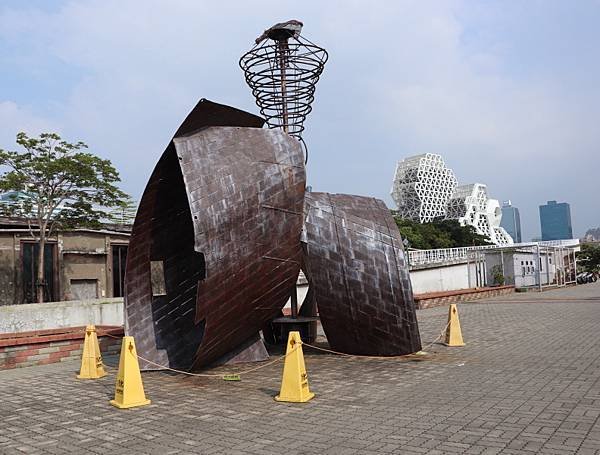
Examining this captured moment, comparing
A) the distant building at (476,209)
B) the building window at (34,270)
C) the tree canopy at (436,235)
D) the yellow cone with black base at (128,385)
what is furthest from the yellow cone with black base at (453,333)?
the distant building at (476,209)

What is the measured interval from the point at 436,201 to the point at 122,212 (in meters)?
92.0

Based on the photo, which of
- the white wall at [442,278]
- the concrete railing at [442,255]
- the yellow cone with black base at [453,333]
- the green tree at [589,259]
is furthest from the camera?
the green tree at [589,259]

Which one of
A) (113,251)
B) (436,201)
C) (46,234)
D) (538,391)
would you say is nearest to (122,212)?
(113,251)

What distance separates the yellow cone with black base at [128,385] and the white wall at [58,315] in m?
7.36

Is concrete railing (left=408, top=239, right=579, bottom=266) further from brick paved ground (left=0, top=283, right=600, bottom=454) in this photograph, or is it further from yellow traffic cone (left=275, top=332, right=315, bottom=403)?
yellow traffic cone (left=275, top=332, right=315, bottom=403)

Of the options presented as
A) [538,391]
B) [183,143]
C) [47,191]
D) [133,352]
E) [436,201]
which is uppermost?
[436,201]

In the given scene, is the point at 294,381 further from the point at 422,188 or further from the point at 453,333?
the point at 422,188

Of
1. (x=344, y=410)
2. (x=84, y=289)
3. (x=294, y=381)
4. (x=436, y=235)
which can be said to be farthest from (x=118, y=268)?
(x=436, y=235)

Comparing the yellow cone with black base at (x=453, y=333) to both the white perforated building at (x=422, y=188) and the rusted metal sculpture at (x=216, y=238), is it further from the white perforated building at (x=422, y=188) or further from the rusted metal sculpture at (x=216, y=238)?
the white perforated building at (x=422, y=188)

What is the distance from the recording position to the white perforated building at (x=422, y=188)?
109m

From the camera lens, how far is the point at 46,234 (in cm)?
2178

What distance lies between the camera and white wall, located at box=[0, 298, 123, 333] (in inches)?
Result: 524

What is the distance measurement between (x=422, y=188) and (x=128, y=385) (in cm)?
10593

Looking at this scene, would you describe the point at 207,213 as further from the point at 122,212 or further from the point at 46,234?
the point at 122,212
